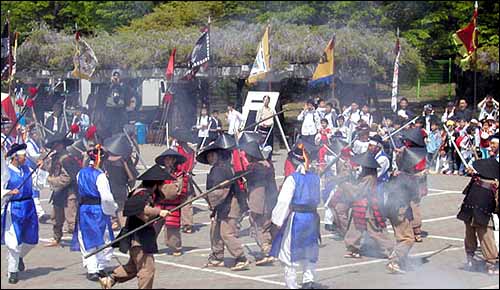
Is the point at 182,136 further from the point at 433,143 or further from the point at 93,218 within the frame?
the point at 433,143

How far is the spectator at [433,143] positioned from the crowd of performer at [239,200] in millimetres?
7322

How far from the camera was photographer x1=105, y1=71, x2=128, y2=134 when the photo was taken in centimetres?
3120

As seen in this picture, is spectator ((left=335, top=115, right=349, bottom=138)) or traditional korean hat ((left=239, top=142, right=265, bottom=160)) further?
spectator ((left=335, top=115, right=349, bottom=138))

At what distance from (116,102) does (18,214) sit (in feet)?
64.5

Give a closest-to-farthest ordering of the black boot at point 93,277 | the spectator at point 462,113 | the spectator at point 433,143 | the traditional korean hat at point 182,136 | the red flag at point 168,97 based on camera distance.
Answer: the black boot at point 93,277 < the traditional korean hat at point 182,136 < the spectator at point 433,143 < the spectator at point 462,113 < the red flag at point 168,97

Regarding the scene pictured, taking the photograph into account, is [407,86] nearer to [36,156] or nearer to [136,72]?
[136,72]

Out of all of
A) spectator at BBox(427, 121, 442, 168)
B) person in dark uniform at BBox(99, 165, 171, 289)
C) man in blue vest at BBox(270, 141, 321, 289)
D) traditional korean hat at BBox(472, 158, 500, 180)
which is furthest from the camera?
spectator at BBox(427, 121, 442, 168)

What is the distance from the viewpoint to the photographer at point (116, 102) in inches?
1228

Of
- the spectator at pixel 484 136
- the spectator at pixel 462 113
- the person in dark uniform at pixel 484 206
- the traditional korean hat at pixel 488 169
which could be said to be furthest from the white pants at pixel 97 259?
the spectator at pixel 462 113

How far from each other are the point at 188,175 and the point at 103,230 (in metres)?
3.55

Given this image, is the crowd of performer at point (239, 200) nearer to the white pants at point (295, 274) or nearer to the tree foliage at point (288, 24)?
the white pants at point (295, 274)

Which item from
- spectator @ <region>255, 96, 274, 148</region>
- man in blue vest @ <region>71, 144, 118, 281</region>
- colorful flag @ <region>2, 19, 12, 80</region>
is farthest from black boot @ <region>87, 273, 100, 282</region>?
spectator @ <region>255, 96, 274, 148</region>

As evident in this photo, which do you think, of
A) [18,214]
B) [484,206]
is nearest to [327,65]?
[484,206]

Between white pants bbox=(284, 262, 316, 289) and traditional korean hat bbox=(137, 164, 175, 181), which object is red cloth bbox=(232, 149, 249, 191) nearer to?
white pants bbox=(284, 262, 316, 289)
